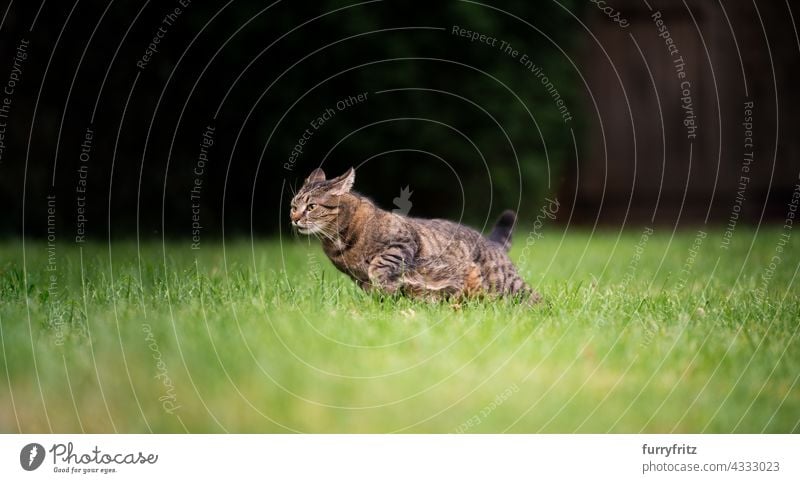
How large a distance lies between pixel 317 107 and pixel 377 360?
5.85 meters

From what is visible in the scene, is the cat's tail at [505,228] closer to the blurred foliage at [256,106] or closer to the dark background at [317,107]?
the dark background at [317,107]

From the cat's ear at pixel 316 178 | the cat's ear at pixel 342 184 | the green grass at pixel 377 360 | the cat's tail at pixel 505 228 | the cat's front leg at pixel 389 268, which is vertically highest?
the cat's ear at pixel 316 178

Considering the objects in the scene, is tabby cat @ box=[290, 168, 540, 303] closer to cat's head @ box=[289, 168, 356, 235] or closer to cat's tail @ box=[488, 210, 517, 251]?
cat's head @ box=[289, 168, 356, 235]

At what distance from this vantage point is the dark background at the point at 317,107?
342 inches

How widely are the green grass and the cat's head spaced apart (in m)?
0.36

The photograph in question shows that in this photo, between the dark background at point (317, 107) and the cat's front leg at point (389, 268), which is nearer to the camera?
the cat's front leg at point (389, 268)

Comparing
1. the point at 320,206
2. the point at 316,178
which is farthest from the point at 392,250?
the point at 316,178

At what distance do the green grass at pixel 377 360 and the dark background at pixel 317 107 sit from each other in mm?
3492

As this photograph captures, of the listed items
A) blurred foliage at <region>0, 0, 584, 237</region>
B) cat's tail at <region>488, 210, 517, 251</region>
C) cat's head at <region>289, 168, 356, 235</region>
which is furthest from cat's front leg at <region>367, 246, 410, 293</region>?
blurred foliage at <region>0, 0, 584, 237</region>

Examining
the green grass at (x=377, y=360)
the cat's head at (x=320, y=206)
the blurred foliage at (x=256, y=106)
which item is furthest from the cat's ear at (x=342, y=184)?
the blurred foliage at (x=256, y=106)

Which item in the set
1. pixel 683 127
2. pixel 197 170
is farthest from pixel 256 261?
pixel 683 127

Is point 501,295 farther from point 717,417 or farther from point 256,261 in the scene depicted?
point 256,261

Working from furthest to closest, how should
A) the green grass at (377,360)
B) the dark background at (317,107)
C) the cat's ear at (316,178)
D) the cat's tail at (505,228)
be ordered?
the dark background at (317,107), the cat's tail at (505,228), the cat's ear at (316,178), the green grass at (377,360)

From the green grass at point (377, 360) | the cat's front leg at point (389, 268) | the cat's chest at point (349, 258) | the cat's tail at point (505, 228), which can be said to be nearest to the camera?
the green grass at point (377, 360)
